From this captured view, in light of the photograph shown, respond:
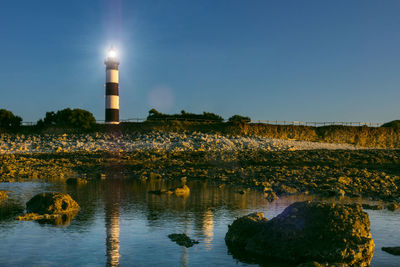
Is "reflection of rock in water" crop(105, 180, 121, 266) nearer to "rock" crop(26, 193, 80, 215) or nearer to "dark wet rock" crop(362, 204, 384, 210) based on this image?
"rock" crop(26, 193, 80, 215)

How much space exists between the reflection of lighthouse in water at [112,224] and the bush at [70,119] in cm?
5036

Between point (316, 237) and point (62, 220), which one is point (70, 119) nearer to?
point (62, 220)

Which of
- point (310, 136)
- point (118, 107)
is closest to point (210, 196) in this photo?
point (118, 107)

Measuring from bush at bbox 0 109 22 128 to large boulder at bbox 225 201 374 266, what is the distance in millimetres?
76420

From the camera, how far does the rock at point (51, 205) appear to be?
19.2 m

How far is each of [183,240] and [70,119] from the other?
6613 centimetres

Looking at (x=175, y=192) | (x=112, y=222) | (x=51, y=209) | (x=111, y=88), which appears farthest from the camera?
(x=111, y=88)

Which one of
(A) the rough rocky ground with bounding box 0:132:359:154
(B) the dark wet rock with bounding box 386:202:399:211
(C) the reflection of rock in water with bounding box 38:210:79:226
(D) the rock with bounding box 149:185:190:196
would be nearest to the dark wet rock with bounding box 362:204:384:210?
(B) the dark wet rock with bounding box 386:202:399:211

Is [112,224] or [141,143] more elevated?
[141,143]

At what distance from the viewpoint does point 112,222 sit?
1802 cm

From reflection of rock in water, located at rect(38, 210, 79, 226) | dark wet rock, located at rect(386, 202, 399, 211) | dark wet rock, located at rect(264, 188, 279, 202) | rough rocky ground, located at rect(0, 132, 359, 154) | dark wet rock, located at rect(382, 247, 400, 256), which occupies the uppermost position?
rough rocky ground, located at rect(0, 132, 359, 154)

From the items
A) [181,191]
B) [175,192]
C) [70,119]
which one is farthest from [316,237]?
[70,119]

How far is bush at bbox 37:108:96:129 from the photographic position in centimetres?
7606

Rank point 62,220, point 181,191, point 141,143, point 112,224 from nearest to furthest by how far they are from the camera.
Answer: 1. point 112,224
2. point 62,220
3. point 181,191
4. point 141,143
